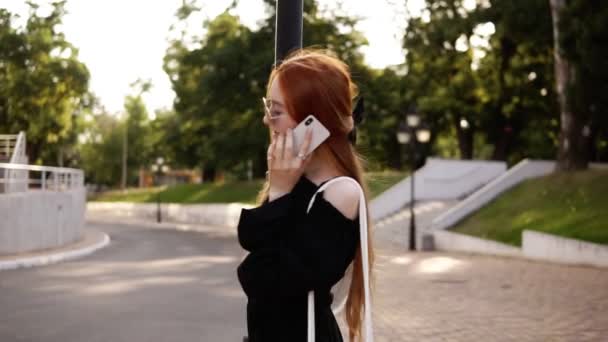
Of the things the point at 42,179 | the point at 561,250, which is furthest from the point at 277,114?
the point at 42,179

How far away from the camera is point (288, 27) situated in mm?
3809

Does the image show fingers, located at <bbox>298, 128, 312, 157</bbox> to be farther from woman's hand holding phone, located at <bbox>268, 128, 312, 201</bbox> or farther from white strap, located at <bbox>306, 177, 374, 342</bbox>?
white strap, located at <bbox>306, 177, 374, 342</bbox>

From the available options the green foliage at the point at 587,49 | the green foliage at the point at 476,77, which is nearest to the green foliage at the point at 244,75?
the green foliage at the point at 476,77

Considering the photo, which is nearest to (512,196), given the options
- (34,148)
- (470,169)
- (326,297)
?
(470,169)

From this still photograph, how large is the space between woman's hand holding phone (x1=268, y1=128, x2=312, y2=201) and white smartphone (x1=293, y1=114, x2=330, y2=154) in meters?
0.01

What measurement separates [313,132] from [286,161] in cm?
11

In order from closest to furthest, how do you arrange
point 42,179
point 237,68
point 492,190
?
point 42,179, point 492,190, point 237,68

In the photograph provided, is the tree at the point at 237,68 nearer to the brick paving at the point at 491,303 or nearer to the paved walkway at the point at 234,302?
the paved walkway at the point at 234,302

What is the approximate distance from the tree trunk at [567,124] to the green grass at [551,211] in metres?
0.68

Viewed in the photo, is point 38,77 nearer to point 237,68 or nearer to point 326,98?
point 237,68

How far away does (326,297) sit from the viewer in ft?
7.36

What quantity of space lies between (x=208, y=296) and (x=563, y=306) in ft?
17.6

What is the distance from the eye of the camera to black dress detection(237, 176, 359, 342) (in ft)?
6.83

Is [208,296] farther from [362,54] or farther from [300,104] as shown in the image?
[362,54]
